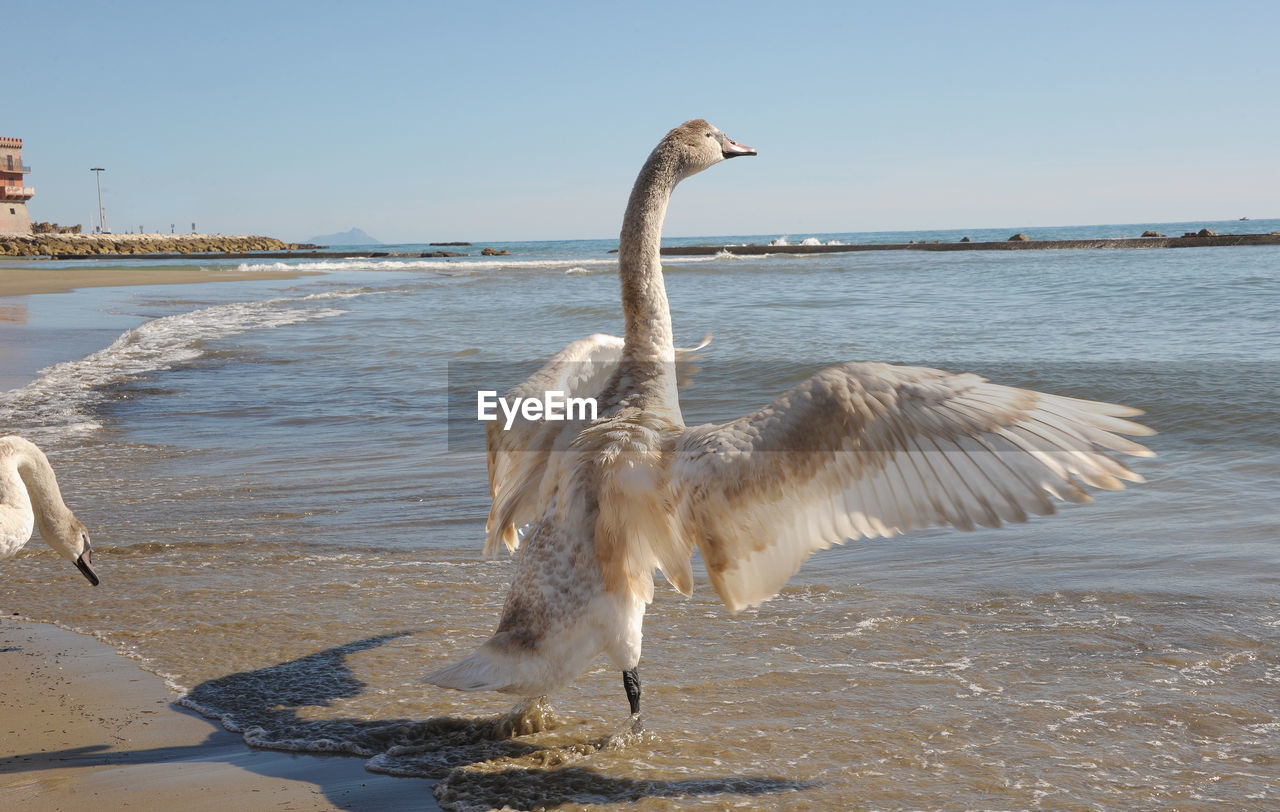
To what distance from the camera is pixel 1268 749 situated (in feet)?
10.6

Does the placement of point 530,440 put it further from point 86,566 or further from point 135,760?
point 86,566

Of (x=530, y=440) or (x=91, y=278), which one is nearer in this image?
(x=530, y=440)

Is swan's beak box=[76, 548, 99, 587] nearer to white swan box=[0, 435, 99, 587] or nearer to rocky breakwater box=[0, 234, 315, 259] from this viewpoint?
white swan box=[0, 435, 99, 587]

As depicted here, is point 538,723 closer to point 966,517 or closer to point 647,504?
point 647,504

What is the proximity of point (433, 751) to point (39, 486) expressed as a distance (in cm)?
259

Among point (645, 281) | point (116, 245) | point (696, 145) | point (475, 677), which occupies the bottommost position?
point (475, 677)

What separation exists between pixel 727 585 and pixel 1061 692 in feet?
4.46

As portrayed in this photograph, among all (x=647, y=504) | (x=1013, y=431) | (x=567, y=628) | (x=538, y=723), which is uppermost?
(x=1013, y=431)

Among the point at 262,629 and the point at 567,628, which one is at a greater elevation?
the point at 567,628

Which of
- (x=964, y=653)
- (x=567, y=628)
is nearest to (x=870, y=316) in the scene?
(x=964, y=653)

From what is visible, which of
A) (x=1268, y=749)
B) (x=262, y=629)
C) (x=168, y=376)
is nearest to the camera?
(x=1268, y=749)

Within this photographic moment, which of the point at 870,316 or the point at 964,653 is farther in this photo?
the point at 870,316

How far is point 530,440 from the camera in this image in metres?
4.15

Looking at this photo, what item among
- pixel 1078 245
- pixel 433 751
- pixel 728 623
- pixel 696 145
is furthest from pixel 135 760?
pixel 1078 245
